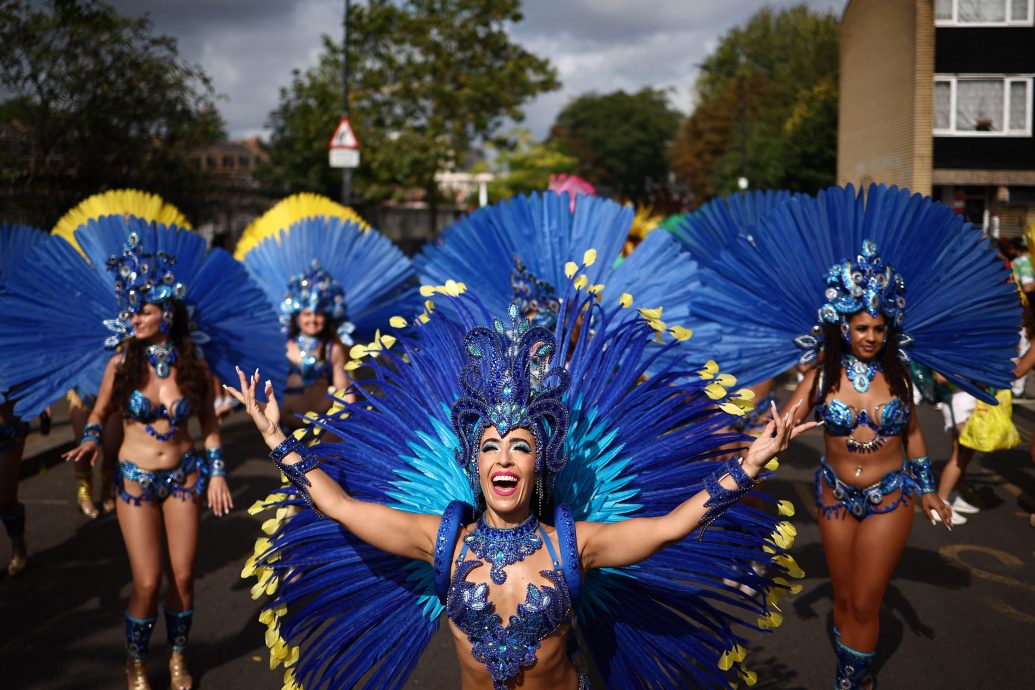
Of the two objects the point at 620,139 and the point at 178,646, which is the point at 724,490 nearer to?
the point at 178,646

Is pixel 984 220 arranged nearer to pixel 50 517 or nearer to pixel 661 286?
pixel 661 286

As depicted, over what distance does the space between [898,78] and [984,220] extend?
21.9 feet

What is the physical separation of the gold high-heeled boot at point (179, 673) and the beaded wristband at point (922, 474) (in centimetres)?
360

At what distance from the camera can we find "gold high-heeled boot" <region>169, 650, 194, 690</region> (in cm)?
459

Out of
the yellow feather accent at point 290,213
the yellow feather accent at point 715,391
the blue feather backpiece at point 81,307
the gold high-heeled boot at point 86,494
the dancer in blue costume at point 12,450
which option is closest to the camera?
the yellow feather accent at point 715,391

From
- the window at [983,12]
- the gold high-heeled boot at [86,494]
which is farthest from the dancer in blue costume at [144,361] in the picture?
the window at [983,12]

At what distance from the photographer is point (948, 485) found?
745 cm

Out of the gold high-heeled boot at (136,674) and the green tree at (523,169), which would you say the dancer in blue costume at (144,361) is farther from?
the green tree at (523,169)

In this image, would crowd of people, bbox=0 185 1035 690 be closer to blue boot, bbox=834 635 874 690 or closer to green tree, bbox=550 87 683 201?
blue boot, bbox=834 635 874 690

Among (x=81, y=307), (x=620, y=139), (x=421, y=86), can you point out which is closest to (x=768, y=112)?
(x=421, y=86)

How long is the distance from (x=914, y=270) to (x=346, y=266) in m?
4.41

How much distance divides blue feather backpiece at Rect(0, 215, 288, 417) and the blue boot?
3.48 metres

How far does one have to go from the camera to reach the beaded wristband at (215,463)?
15.5ft

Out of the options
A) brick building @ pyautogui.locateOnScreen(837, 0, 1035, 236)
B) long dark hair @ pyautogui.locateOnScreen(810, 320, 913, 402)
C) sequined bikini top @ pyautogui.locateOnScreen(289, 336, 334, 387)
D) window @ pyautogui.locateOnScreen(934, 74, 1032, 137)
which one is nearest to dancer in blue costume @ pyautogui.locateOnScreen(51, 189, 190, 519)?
sequined bikini top @ pyautogui.locateOnScreen(289, 336, 334, 387)
